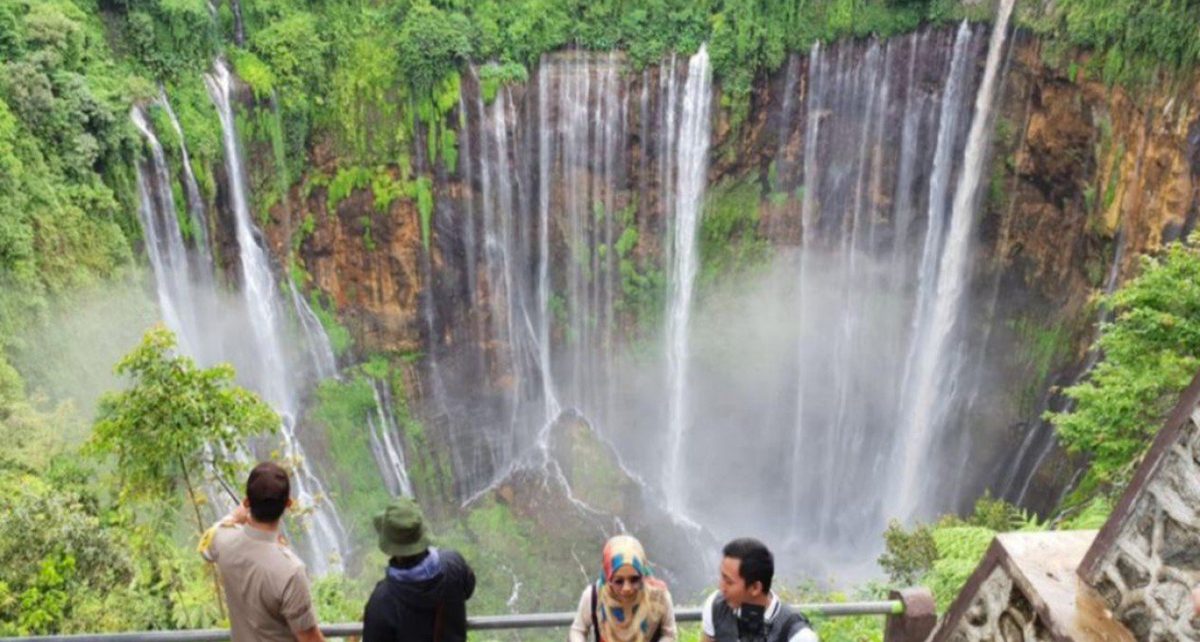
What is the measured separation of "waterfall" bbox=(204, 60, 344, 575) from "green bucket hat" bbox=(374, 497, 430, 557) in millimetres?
13923

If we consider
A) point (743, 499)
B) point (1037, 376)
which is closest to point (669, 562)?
point (743, 499)

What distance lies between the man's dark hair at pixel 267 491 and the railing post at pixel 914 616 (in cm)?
254

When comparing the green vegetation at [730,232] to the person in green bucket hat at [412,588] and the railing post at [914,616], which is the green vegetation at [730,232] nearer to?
the railing post at [914,616]

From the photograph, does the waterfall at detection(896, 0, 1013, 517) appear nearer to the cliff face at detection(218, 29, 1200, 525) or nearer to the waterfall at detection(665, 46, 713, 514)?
the cliff face at detection(218, 29, 1200, 525)

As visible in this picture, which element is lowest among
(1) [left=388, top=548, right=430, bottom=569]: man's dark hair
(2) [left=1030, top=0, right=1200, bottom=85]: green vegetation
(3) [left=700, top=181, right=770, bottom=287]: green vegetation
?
(3) [left=700, top=181, right=770, bottom=287]: green vegetation

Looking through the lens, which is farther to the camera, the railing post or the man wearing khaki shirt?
the railing post

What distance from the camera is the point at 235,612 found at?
3195mm

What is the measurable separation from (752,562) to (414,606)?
1.20 meters

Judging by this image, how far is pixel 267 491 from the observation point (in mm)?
2973

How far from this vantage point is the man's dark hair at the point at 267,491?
9.74ft

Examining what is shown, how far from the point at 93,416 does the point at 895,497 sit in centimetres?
1546

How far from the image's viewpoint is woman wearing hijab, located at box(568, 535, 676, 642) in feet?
9.57

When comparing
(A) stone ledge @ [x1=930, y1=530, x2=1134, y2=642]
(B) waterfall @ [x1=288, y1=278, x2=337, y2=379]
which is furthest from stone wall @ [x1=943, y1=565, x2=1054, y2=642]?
(B) waterfall @ [x1=288, y1=278, x2=337, y2=379]

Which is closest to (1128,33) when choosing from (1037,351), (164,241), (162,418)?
(1037,351)
